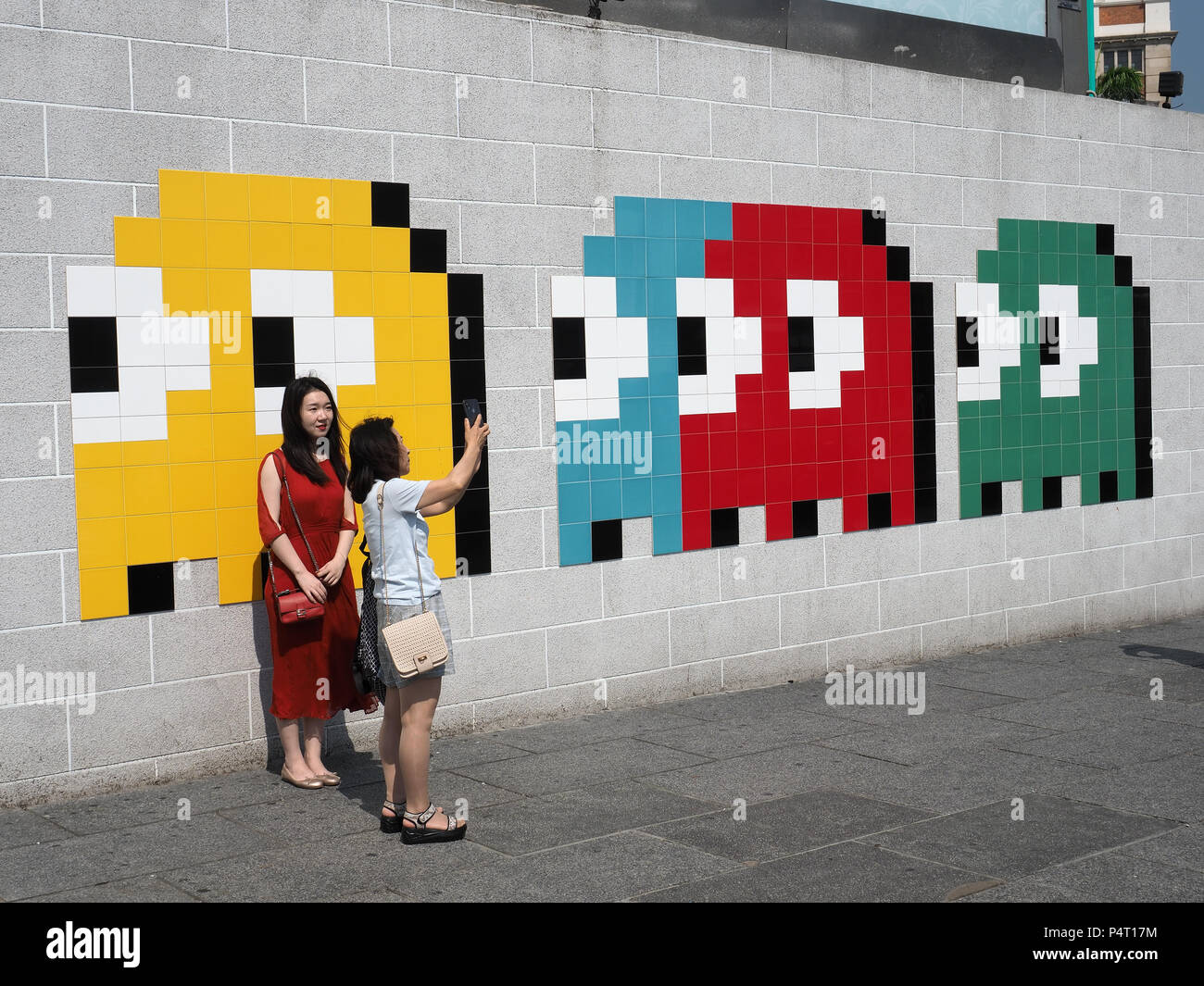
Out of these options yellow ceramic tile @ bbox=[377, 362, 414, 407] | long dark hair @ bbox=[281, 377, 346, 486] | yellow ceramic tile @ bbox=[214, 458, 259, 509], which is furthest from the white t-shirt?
yellow ceramic tile @ bbox=[377, 362, 414, 407]

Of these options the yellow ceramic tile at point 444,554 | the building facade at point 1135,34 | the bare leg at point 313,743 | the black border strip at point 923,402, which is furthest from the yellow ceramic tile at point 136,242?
the building facade at point 1135,34

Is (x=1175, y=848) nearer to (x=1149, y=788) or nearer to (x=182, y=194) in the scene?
(x=1149, y=788)

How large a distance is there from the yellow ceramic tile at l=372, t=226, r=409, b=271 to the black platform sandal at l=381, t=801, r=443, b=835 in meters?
2.81

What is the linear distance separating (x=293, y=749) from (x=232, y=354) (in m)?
1.89

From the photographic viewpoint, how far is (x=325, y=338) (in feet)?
21.6

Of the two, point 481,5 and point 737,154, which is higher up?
point 481,5

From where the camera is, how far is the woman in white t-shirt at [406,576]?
5.12 m

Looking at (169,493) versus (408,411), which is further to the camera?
(408,411)

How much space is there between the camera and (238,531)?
632cm

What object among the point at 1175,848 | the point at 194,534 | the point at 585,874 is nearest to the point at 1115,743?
the point at 1175,848

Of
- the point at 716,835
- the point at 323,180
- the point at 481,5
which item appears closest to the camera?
the point at 716,835
